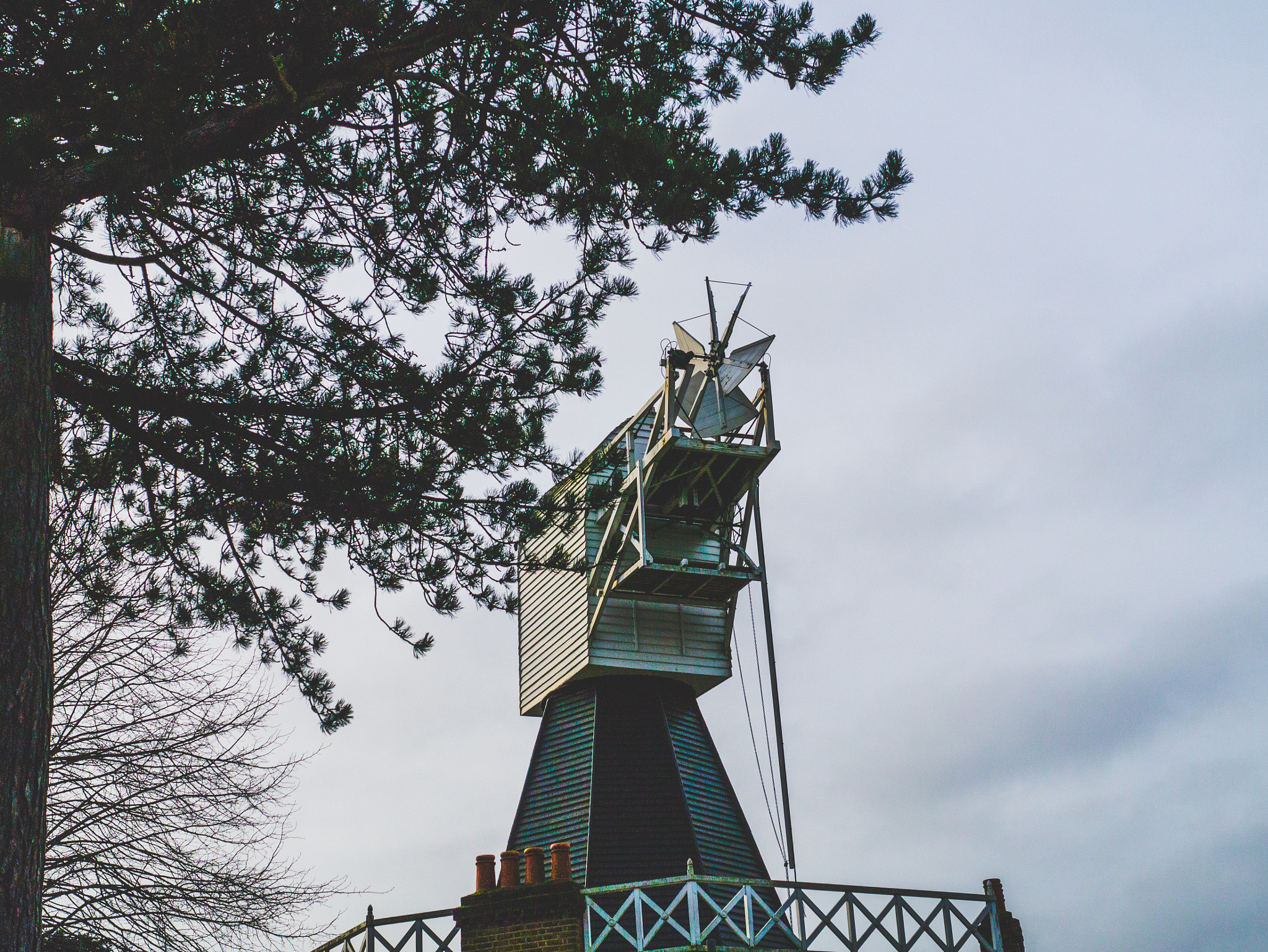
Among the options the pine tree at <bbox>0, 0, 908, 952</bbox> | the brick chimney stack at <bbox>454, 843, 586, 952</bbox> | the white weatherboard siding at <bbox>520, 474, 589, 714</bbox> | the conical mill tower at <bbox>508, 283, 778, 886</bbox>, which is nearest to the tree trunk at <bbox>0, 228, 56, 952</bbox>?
the pine tree at <bbox>0, 0, 908, 952</bbox>

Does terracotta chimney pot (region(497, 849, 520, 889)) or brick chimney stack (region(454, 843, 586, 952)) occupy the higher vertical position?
terracotta chimney pot (region(497, 849, 520, 889))

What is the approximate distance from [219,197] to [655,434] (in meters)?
8.87

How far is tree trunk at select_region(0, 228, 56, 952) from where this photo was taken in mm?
5535

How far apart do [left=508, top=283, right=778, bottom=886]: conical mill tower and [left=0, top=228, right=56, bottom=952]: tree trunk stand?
10.1 m

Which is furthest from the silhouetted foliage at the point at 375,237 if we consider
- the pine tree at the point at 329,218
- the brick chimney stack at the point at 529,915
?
the brick chimney stack at the point at 529,915

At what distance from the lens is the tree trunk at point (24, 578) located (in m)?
5.54

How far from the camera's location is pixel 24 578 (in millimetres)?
5895

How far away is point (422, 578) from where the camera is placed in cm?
820

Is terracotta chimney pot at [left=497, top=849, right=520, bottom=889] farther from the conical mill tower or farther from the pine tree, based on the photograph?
the pine tree

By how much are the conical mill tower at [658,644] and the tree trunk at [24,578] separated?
10.1 metres

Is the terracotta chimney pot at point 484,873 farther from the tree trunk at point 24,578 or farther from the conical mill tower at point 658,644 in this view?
the tree trunk at point 24,578

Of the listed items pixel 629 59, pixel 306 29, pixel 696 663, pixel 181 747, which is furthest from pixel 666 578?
pixel 306 29

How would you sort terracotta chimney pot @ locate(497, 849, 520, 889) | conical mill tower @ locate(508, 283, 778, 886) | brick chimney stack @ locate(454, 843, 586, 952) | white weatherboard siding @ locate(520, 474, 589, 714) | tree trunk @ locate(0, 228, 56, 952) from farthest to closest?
1. white weatherboard siding @ locate(520, 474, 589, 714)
2. conical mill tower @ locate(508, 283, 778, 886)
3. terracotta chimney pot @ locate(497, 849, 520, 889)
4. brick chimney stack @ locate(454, 843, 586, 952)
5. tree trunk @ locate(0, 228, 56, 952)

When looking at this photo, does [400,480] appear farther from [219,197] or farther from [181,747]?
[181,747]
